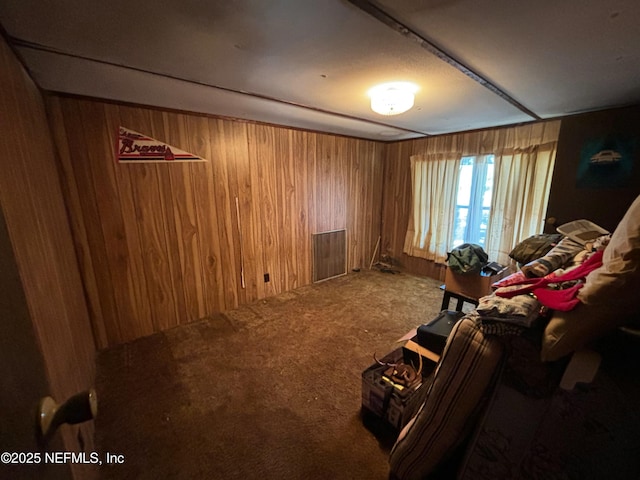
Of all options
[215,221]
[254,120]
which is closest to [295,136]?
[254,120]

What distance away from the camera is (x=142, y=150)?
2.32 metres

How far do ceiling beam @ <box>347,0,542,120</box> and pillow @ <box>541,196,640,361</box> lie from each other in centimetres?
110

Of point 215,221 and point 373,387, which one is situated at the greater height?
point 215,221

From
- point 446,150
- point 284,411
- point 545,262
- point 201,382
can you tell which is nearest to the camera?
point 545,262

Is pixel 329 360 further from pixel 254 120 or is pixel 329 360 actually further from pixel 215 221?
pixel 254 120

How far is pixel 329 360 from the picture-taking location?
217cm

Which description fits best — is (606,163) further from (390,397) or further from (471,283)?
(390,397)

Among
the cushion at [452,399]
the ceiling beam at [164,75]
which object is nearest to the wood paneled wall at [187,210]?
the ceiling beam at [164,75]

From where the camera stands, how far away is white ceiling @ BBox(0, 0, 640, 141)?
1058 millimetres

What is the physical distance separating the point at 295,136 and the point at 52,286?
2771mm

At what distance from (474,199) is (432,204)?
22.4 inches

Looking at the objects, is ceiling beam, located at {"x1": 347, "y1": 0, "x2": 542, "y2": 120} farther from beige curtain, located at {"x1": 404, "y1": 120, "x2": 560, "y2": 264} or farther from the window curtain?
the window curtain

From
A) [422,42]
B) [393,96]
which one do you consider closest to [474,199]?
[393,96]

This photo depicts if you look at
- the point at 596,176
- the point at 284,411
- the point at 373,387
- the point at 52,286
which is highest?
the point at 596,176
